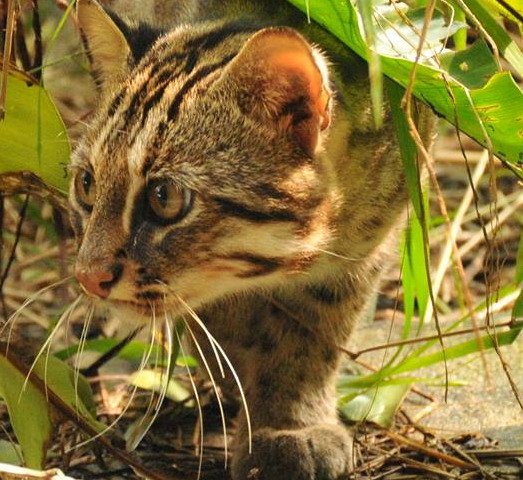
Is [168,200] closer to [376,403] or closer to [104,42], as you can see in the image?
[104,42]

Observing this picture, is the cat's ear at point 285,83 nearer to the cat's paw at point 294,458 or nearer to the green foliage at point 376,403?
the cat's paw at point 294,458

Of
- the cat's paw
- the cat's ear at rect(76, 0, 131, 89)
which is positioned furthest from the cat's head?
the cat's paw

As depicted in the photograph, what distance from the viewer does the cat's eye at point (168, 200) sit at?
6.22 feet

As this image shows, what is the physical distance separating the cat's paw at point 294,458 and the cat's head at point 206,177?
16.8 inches

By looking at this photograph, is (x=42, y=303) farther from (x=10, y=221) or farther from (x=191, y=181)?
(x=191, y=181)

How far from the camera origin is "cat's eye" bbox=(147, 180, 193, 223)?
6.22 ft

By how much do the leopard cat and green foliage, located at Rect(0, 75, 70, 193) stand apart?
137 millimetres

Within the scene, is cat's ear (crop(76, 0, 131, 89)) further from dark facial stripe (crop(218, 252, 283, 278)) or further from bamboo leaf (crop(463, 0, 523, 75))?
bamboo leaf (crop(463, 0, 523, 75))

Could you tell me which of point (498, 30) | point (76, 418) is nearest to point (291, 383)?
point (76, 418)

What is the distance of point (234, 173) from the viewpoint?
1.94m

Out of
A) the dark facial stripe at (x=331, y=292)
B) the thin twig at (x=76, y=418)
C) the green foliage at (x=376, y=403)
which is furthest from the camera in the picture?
the green foliage at (x=376, y=403)

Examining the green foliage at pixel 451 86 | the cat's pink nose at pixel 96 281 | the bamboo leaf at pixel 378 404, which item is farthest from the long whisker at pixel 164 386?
the green foliage at pixel 451 86

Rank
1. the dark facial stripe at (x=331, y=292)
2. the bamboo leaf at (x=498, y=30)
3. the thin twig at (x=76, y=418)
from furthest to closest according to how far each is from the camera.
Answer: the dark facial stripe at (x=331, y=292) < the thin twig at (x=76, y=418) < the bamboo leaf at (x=498, y=30)

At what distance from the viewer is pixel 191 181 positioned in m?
1.90
